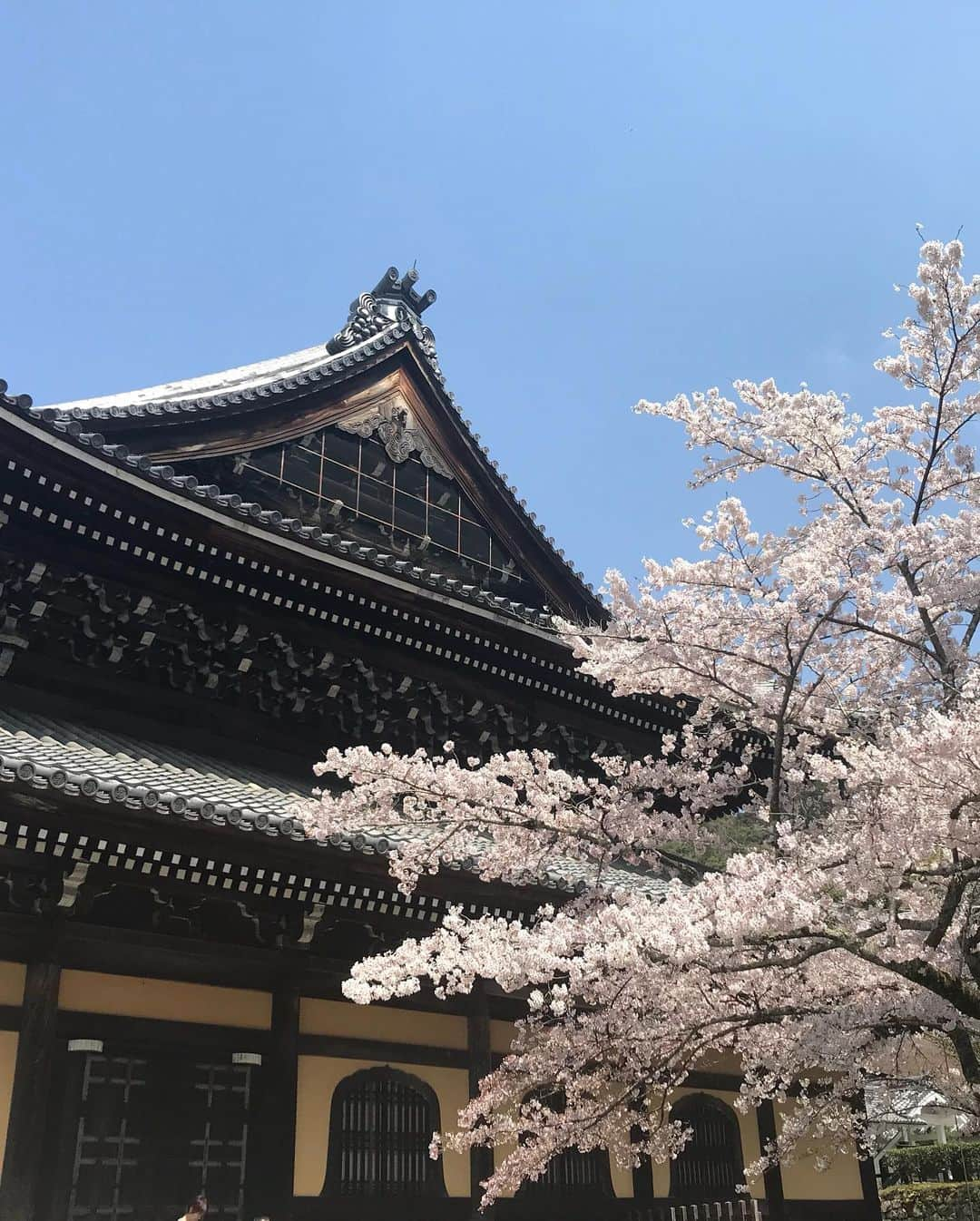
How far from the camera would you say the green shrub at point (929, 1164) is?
2259cm

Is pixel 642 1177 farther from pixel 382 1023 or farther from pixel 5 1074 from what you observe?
pixel 5 1074

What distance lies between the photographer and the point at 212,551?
802 cm

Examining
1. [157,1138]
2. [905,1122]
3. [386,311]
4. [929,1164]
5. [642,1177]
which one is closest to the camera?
[157,1138]

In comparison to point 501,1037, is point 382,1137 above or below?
below

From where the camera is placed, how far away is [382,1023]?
752 cm

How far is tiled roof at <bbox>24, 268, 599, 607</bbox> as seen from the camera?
9.87 m

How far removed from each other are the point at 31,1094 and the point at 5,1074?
0.19 metres

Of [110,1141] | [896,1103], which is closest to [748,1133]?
[110,1141]

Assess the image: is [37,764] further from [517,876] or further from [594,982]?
[594,982]

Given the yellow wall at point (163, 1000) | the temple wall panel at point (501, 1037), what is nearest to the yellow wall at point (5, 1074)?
the yellow wall at point (163, 1000)

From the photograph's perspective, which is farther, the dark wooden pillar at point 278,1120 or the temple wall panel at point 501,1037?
the temple wall panel at point 501,1037

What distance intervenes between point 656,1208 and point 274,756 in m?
5.00

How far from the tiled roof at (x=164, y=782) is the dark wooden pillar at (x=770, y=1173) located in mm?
2980

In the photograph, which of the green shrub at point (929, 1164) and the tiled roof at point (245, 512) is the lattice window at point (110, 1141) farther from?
the green shrub at point (929, 1164)
